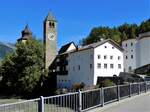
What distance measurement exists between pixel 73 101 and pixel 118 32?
12344 centimetres

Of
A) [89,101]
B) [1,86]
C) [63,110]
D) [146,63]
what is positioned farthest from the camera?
[146,63]

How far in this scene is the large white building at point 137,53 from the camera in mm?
106500

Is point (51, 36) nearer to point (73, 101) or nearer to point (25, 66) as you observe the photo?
point (25, 66)

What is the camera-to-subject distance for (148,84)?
29.5 m

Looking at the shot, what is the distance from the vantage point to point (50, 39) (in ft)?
318

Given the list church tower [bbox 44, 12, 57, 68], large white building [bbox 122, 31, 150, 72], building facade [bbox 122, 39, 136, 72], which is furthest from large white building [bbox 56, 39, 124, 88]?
building facade [bbox 122, 39, 136, 72]

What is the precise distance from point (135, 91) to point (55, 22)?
252 ft

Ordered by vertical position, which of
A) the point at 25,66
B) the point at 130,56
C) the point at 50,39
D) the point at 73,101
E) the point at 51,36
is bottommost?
the point at 73,101

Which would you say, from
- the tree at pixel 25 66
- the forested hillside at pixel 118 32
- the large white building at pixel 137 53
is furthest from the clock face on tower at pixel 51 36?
the forested hillside at pixel 118 32

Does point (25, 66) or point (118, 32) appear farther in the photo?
point (118, 32)

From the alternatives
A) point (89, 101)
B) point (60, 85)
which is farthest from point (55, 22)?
point (89, 101)

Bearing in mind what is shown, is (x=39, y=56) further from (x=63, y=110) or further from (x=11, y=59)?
(x=63, y=110)

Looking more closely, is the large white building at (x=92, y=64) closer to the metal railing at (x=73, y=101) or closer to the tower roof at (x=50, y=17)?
the tower roof at (x=50, y=17)

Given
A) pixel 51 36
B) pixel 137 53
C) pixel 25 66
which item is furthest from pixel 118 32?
pixel 25 66
